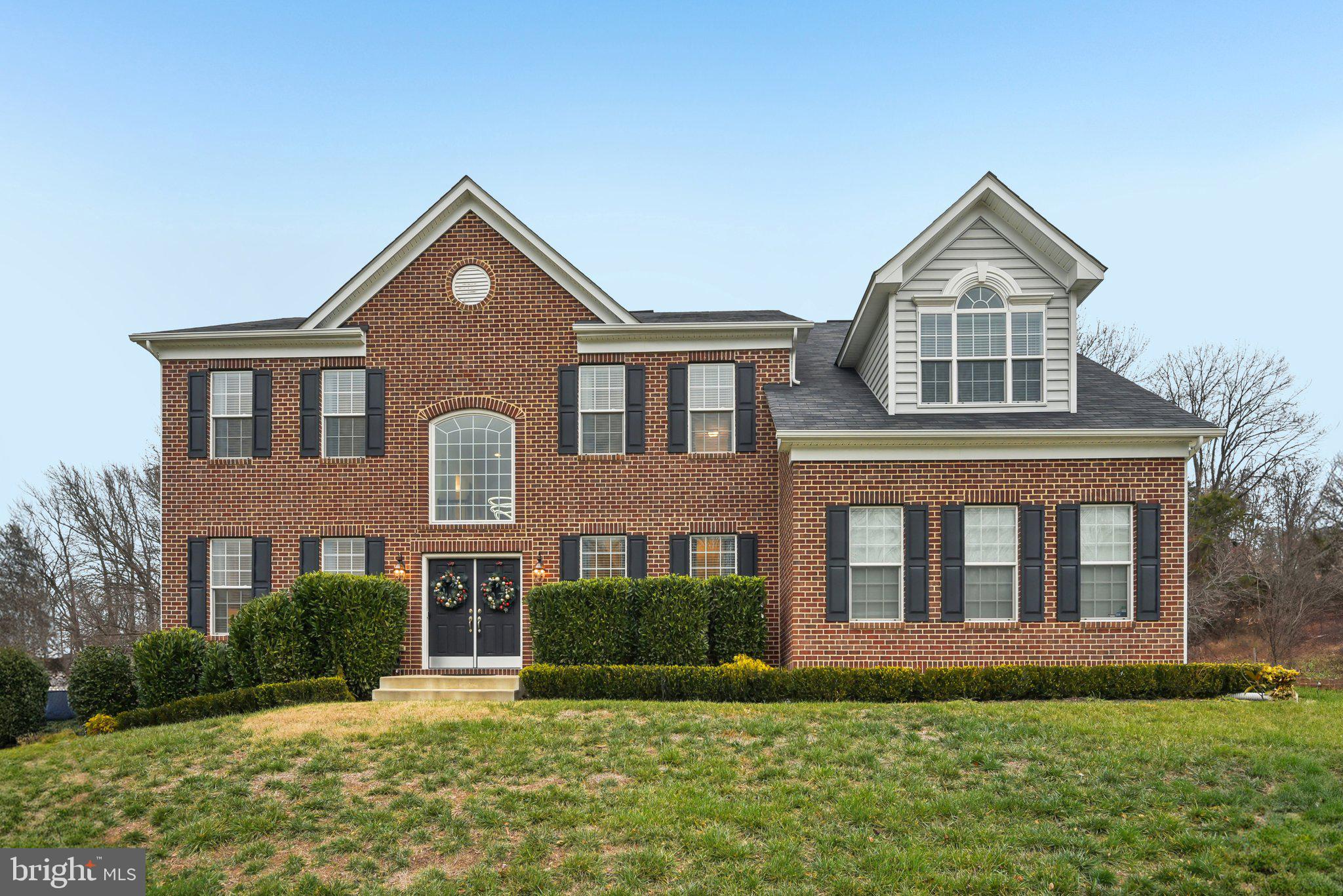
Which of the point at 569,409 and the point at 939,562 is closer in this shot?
the point at 939,562

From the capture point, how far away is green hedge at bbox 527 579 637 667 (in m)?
16.7

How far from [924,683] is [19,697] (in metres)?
16.6

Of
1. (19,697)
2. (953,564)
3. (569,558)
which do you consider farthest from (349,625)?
Result: (953,564)

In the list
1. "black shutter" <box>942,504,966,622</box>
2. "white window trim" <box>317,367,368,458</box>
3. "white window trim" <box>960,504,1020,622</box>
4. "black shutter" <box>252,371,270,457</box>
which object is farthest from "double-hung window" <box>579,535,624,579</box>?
"black shutter" <box>252,371,270,457</box>

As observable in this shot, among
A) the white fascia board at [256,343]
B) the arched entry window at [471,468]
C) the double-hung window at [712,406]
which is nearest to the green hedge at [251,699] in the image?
the arched entry window at [471,468]

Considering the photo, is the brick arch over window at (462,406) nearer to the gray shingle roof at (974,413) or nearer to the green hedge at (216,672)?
the gray shingle roof at (974,413)

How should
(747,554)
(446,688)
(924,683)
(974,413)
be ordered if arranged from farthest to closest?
(747,554) → (446,688) → (974,413) → (924,683)

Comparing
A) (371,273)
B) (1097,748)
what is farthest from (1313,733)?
(371,273)

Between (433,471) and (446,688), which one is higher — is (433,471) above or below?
above

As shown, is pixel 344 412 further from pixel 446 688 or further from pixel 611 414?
pixel 446 688

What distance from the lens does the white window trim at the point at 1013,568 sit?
16641mm

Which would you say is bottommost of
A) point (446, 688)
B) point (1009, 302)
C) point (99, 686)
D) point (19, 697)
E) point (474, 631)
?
point (19, 697)

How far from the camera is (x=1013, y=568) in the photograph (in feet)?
54.9

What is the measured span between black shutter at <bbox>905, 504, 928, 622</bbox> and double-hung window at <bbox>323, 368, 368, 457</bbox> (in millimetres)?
10260
